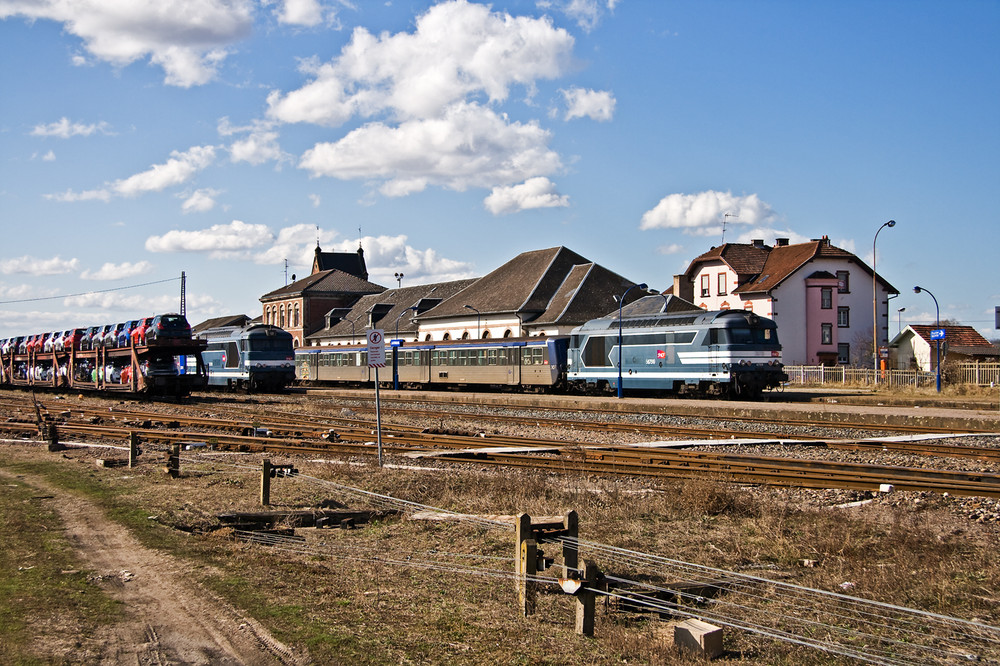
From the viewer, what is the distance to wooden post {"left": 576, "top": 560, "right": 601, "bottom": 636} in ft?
21.9

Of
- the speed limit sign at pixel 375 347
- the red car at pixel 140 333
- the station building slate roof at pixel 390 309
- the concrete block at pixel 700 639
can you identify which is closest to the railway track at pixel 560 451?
the speed limit sign at pixel 375 347

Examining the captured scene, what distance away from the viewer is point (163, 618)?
711cm

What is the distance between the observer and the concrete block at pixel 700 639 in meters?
6.25

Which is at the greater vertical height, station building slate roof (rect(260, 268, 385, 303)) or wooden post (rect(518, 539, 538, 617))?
station building slate roof (rect(260, 268, 385, 303))

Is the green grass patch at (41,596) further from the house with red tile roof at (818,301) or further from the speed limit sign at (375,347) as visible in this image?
the house with red tile roof at (818,301)

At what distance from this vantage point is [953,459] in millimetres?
16609

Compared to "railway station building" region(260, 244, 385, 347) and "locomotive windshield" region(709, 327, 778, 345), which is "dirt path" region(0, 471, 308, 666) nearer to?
"locomotive windshield" region(709, 327, 778, 345)

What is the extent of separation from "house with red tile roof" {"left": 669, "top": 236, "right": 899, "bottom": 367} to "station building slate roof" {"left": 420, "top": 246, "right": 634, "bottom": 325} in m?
9.89

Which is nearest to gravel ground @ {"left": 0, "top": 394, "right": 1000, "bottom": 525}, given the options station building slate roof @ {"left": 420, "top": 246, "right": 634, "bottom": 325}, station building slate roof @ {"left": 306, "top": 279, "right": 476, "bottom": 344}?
station building slate roof @ {"left": 420, "top": 246, "right": 634, "bottom": 325}

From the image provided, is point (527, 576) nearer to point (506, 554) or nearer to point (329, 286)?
point (506, 554)

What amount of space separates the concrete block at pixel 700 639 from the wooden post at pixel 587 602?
0.68m

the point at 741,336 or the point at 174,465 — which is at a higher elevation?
the point at 741,336

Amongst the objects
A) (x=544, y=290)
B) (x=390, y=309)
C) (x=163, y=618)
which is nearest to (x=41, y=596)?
(x=163, y=618)

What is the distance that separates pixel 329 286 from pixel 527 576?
319ft
